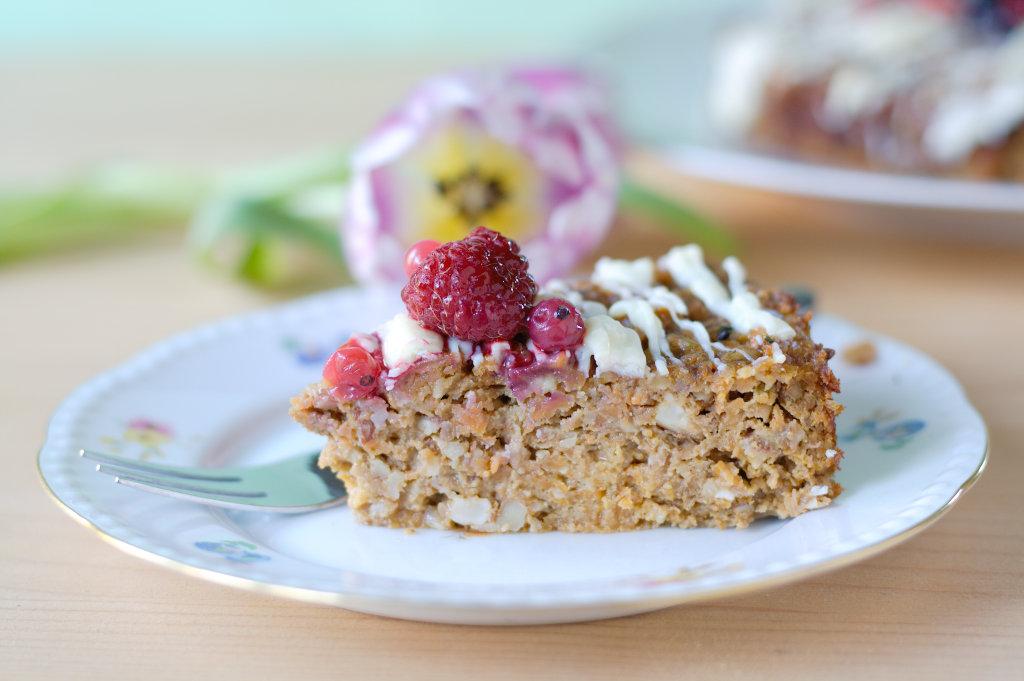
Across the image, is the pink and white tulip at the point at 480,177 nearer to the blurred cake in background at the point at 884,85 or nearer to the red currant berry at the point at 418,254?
the red currant berry at the point at 418,254

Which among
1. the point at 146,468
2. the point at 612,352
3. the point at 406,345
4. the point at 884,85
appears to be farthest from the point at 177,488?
the point at 884,85

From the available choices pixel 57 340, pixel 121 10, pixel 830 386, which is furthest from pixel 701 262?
pixel 121 10

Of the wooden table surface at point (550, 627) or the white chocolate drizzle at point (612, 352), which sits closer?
the wooden table surface at point (550, 627)

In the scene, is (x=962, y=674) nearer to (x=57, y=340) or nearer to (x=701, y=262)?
(x=701, y=262)

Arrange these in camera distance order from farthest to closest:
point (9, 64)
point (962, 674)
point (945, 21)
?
point (9, 64), point (945, 21), point (962, 674)

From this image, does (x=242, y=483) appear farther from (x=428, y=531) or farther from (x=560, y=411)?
(x=560, y=411)

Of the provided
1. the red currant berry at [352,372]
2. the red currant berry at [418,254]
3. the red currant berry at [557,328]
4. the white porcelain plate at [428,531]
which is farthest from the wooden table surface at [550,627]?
the red currant berry at [418,254]

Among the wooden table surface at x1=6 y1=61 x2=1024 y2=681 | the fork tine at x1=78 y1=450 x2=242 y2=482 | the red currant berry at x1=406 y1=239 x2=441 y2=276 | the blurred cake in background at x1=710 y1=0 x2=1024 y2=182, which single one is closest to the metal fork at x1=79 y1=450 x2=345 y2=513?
the fork tine at x1=78 y1=450 x2=242 y2=482
